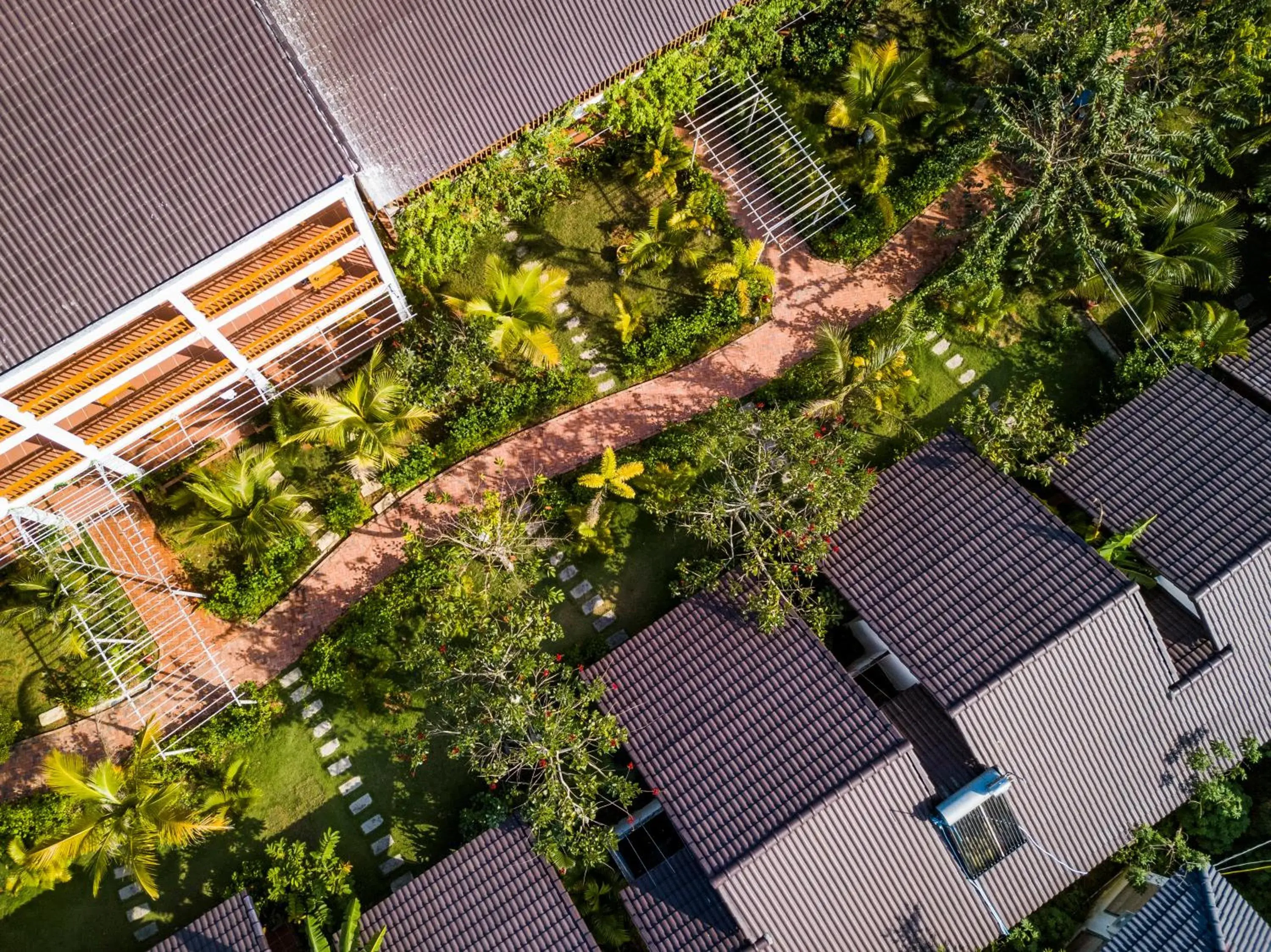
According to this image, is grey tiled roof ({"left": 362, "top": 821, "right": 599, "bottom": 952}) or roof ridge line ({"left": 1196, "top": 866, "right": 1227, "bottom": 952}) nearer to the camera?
roof ridge line ({"left": 1196, "top": 866, "right": 1227, "bottom": 952})

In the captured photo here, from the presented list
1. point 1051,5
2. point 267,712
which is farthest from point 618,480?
point 1051,5

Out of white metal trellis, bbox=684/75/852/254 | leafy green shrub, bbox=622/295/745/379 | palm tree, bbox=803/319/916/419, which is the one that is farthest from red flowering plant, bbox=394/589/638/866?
white metal trellis, bbox=684/75/852/254

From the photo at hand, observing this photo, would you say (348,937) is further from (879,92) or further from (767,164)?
(879,92)

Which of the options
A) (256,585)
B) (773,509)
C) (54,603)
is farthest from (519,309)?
(54,603)

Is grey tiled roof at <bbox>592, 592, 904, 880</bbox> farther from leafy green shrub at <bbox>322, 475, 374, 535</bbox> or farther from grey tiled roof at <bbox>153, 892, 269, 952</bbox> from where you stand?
grey tiled roof at <bbox>153, 892, 269, 952</bbox>

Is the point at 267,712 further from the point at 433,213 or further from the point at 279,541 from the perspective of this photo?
the point at 433,213
